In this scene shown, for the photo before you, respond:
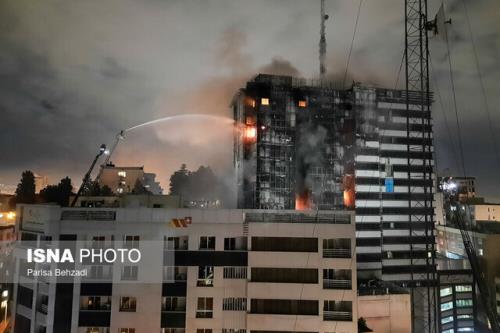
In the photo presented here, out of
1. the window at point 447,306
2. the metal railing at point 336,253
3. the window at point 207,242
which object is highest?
the window at point 207,242

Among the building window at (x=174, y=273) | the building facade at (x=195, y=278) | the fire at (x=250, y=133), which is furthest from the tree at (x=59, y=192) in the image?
the building window at (x=174, y=273)

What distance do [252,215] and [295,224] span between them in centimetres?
368

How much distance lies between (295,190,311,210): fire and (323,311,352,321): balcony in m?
43.6

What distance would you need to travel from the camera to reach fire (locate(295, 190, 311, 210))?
71.8m

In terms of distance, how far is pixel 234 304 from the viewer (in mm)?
28172

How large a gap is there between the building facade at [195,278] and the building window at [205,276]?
79mm

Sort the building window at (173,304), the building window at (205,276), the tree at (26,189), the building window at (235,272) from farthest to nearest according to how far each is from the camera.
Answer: the tree at (26,189)
the building window at (235,272)
the building window at (205,276)
the building window at (173,304)

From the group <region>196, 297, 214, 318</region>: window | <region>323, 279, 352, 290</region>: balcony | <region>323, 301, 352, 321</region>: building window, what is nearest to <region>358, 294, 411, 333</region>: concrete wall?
<region>323, 301, 352, 321</region>: building window

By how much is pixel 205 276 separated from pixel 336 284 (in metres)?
10.6

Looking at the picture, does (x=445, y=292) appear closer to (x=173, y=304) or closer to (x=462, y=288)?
(x=462, y=288)

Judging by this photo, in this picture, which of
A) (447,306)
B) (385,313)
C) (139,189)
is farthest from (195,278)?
(139,189)

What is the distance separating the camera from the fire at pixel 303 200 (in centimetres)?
7175

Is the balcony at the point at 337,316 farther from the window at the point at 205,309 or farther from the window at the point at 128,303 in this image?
the window at the point at 128,303

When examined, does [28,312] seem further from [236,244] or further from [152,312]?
[236,244]
